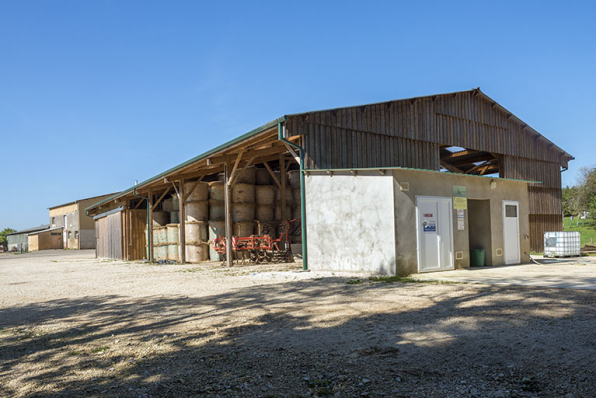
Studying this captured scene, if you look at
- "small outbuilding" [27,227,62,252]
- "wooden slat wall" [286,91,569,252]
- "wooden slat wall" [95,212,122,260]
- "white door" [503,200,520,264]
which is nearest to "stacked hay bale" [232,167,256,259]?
"wooden slat wall" [286,91,569,252]

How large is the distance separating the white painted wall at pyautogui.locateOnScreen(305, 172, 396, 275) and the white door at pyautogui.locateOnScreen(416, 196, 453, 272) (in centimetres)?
96

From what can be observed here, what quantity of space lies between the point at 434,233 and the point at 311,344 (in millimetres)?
7884

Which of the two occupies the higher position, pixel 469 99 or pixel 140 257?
pixel 469 99

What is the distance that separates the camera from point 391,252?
452 inches

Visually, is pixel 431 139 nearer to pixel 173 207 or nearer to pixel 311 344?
pixel 173 207

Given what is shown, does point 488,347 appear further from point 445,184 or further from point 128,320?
point 445,184

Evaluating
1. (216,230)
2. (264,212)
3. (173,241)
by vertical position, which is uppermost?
(264,212)

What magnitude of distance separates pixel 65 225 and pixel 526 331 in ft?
189

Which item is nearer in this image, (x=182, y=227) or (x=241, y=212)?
(x=241, y=212)

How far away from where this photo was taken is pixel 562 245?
17.0m

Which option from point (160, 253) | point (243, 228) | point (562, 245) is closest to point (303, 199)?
point (243, 228)

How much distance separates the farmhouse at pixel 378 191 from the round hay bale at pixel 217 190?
0.05 m

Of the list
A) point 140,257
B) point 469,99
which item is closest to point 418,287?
point 469,99

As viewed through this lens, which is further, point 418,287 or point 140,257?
point 140,257
